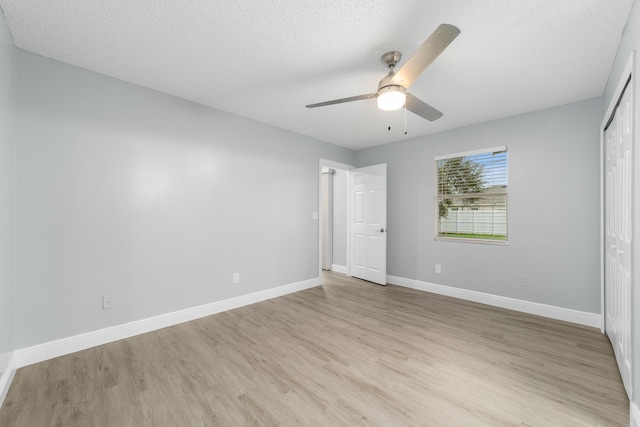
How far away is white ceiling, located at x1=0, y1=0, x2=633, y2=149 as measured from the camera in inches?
66.4

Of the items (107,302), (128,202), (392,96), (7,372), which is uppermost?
(392,96)

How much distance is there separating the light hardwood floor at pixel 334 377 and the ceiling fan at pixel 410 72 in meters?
2.11

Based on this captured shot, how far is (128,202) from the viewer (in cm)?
262

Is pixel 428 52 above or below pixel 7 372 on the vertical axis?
above

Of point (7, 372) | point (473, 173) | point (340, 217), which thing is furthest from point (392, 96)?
point (340, 217)

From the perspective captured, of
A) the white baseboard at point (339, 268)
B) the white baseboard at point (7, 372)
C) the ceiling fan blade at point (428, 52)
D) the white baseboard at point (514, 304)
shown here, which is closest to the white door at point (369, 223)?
the white baseboard at point (339, 268)

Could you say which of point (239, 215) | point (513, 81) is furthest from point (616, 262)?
point (239, 215)

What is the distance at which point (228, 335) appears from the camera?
8.78 feet

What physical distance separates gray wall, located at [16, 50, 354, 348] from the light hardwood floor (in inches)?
17.3

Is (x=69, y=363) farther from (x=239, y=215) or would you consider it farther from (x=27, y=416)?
(x=239, y=215)

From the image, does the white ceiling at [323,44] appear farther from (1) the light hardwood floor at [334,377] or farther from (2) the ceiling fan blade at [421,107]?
(1) the light hardwood floor at [334,377]

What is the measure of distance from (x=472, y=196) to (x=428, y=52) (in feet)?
9.23

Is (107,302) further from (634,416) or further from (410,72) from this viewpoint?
(634,416)

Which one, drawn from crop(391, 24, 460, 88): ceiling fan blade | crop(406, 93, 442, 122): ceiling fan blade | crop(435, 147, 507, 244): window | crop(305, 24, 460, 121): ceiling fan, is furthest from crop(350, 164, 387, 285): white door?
crop(391, 24, 460, 88): ceiling fan blade
